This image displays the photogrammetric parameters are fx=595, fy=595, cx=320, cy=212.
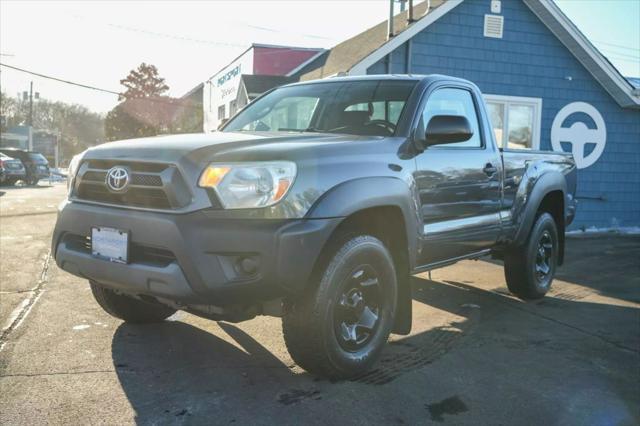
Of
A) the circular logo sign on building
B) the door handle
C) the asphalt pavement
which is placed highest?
the circular logo sign on building

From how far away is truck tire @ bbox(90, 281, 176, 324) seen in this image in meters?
4.13

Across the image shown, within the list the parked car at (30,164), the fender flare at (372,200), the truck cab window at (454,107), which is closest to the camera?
the fender flare at (372,200)

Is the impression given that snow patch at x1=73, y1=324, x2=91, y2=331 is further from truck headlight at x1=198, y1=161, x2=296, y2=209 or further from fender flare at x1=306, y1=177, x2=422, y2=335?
fender flare at x1=306, y1=177, x2=422, y2=335

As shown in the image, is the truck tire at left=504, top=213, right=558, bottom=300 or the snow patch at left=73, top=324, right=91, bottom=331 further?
the truck tire at left=504, top=213, right=558, bottom=300

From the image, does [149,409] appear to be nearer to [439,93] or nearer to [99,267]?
[99,267]

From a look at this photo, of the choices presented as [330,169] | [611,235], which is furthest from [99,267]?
[611,235]

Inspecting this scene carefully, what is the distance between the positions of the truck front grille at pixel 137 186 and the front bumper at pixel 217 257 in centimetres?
8

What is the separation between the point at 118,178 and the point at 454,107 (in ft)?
8.81

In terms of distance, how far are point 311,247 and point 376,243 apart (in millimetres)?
591

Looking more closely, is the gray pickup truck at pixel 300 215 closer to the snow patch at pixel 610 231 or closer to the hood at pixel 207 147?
the hood at pixel 207 147

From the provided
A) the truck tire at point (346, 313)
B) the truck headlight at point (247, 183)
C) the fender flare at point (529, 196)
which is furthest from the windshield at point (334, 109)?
the fender flare at point (529, 196)

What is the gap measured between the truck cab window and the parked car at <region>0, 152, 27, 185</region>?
2287cm

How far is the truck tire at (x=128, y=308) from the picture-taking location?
413 centimetres

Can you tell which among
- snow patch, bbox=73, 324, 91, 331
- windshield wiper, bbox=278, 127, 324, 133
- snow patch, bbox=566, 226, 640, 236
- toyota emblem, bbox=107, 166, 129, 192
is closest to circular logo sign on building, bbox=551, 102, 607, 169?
snow patch, bbox=566, 226, 640, 236
